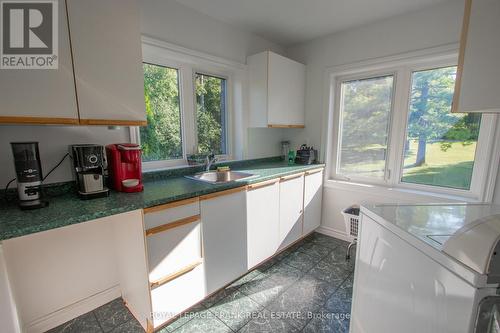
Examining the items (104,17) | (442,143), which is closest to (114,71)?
(104,17)

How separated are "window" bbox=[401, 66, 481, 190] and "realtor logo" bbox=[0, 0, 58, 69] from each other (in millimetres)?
2872

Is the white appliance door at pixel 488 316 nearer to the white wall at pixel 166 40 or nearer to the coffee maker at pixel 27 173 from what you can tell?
the coffee maker at pixel 27 173

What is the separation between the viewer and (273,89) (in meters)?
2.45

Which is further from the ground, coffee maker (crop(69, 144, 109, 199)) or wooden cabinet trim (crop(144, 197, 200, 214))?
coffee maker (crop(69, 144, 109, 199))

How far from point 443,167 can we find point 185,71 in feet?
8.72

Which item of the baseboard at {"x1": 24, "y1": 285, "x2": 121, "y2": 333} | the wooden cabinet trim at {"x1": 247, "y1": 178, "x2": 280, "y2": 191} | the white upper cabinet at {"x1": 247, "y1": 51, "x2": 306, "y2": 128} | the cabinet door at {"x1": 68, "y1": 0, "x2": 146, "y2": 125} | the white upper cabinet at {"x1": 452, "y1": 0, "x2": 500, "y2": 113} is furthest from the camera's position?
the white upper cabinet at {"x1": 247, "y1": 51, "x2": 306, "y2": 128}

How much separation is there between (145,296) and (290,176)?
61.3 inches

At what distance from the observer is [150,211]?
1312 mm

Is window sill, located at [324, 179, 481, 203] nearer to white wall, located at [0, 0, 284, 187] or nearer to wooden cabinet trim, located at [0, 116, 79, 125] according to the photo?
white wall, located at [0, 0, 284, 187]

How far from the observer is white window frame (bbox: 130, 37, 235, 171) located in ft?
6.04

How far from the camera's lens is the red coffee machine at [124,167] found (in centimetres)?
147

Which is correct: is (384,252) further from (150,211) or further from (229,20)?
(229,20)

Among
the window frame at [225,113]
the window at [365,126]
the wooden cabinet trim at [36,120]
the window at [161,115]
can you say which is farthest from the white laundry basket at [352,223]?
the wooden cabinet trim at [36,120]

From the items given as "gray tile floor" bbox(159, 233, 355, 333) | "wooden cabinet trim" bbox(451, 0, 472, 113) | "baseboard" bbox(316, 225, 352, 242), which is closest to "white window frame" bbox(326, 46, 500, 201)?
"baseboard" bbox(316, 225, 352, 242)
